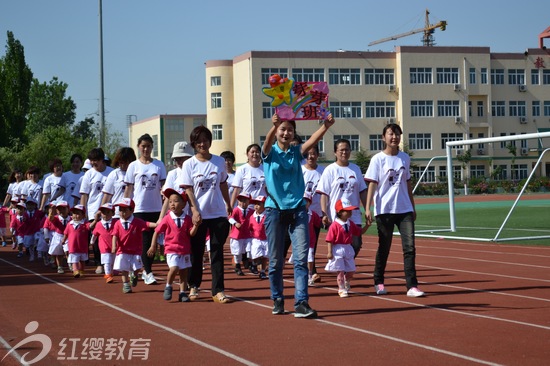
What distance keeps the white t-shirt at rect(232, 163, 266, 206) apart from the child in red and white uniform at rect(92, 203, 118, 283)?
2.12 metres

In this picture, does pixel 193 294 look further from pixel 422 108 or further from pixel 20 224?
pixel 422 108

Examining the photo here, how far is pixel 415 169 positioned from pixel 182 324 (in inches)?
2844

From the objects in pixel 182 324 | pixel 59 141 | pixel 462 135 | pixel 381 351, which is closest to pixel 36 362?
pixel 182 324

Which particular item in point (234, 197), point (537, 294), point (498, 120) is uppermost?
point (498, 120)

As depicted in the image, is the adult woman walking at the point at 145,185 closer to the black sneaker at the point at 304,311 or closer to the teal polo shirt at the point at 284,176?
the teal polo shirt at the point at 284,176

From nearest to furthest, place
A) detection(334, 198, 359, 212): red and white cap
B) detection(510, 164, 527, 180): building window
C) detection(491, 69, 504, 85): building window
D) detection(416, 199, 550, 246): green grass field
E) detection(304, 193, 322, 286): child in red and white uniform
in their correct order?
detection(334, 198, 359, 212): red and white cap
detection(304, 193, 322, 286): child in red and white uniform
detection(416, 199, 550, 246): green grass field
detection(510, 164, 527, 180): building window
detection(491, 69, 504, 85): building window

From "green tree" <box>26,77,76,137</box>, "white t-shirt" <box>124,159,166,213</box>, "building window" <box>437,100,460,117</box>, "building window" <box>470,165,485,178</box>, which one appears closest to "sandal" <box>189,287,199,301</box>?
"white t-shirt" <box>124,159,166,213</box>

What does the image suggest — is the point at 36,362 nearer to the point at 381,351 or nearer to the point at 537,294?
the point at 381,351

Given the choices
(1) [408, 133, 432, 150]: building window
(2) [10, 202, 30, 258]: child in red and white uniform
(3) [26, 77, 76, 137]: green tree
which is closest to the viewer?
(2) [10, 202, 30, 258]: child in red and white uniform

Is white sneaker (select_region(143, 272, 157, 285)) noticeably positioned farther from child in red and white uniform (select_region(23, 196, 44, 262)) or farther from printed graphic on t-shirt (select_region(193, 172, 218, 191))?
child in red and white uniform (select_region(23, 196, 44, 262))

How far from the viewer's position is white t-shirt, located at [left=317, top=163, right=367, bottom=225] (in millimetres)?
12062

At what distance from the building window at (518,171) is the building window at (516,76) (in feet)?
35.5

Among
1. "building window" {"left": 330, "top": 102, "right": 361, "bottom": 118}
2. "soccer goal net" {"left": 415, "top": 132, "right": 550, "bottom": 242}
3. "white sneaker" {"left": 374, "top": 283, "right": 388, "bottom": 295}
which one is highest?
"building window" {"left": 330, "top": 102, "right": 361, "bottom": 118}

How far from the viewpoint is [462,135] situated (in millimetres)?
83125
